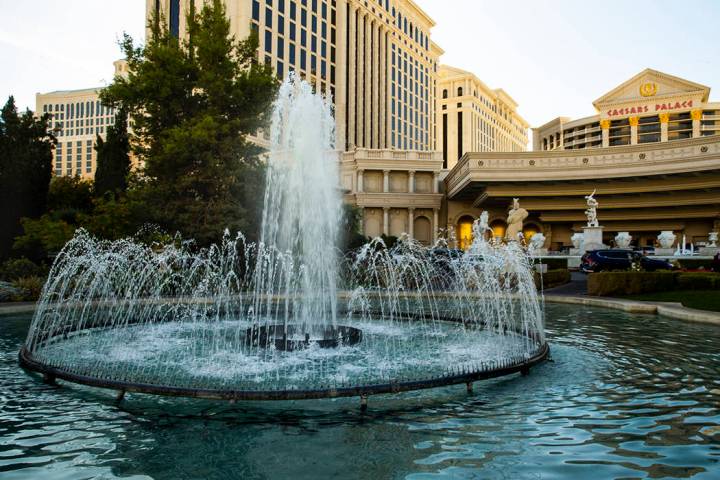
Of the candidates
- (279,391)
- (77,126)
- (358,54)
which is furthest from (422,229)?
(77,126)

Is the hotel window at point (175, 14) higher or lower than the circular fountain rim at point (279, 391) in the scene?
higher

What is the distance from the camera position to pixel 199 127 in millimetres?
23750

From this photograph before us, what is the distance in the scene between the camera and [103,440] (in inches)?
225

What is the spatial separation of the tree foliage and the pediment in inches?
2946

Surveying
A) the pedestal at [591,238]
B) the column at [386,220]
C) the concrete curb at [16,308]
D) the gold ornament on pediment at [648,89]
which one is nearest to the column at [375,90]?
the column at [386,220]

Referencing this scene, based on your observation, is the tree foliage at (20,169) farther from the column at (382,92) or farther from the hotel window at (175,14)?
the column at (382,92)

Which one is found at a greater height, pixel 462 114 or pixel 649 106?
pixel 462 114

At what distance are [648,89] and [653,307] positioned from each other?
70.3 meters

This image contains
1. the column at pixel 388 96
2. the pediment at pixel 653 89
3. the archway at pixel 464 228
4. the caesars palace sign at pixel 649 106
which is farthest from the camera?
the column at pixel 388 96

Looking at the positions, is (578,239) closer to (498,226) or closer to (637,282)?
(637,282)

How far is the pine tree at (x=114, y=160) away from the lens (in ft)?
97.2

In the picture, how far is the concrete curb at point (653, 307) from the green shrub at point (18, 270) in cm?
2231

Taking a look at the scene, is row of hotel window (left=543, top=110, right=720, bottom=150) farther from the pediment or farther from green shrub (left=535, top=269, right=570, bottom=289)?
green shrub (left=535, top=269, right=570, bottom=289)

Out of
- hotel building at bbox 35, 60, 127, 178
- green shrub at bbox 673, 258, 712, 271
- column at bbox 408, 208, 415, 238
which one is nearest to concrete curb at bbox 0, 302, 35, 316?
green shrub at bbox 673, 258, 712, 271
